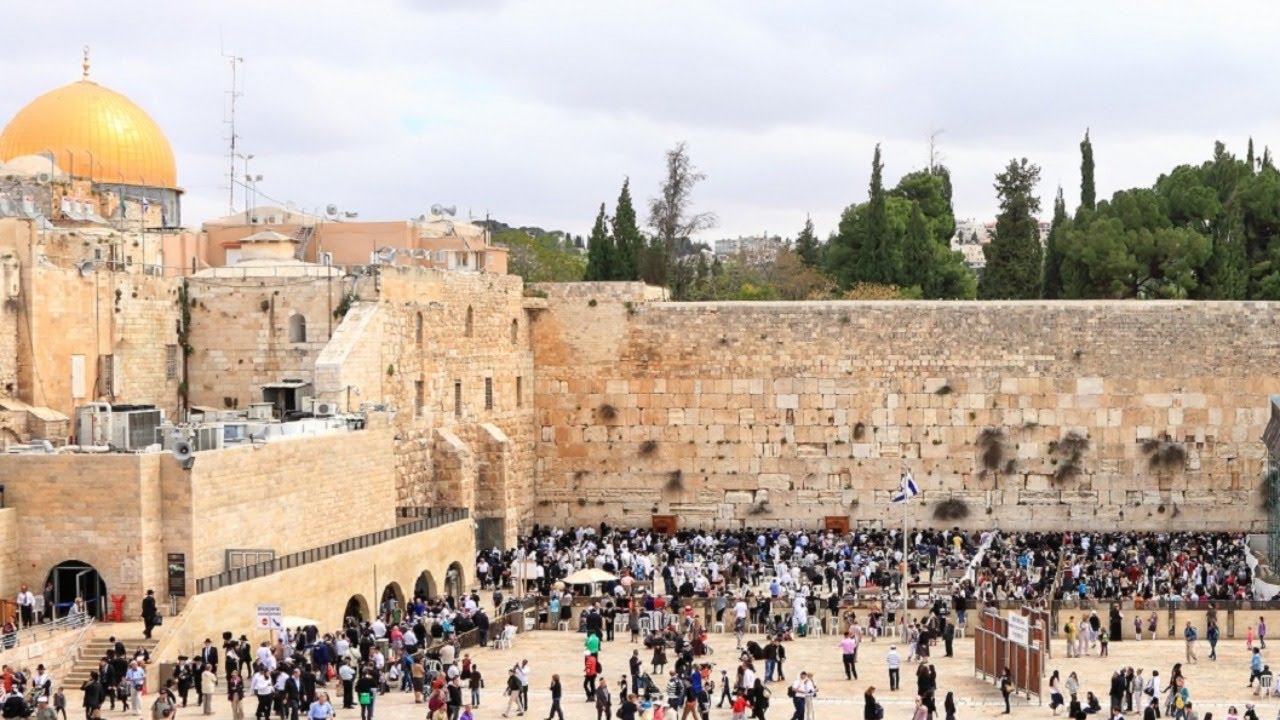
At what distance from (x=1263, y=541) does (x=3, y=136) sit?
27413mm

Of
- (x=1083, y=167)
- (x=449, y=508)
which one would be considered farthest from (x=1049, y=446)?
(x=1083, y=167)

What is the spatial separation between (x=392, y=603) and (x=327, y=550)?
139 cm

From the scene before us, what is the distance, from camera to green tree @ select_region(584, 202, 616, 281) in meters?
47.8

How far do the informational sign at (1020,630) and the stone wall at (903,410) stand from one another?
14983 millimetres

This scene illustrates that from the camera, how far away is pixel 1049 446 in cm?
3991

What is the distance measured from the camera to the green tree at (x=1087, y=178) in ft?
176

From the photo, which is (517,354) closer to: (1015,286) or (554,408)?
(554,408)

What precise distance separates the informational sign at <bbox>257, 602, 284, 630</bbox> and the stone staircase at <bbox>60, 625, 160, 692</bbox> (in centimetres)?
129

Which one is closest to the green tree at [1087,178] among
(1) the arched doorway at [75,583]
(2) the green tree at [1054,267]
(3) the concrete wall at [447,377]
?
(2) the green tree at [1054,267]

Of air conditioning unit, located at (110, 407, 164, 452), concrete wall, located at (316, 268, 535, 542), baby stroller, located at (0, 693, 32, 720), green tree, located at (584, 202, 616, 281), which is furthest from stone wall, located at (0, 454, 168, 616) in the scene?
green tree, located at (584, 202, 616, 281)

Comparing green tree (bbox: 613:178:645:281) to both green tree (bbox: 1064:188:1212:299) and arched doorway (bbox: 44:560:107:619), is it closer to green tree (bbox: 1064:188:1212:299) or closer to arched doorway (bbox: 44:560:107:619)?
green tree (bbox: 1064:188:1212:299)

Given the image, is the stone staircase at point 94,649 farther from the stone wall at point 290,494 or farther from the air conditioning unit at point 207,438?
the air conditioning unit at point 207,438

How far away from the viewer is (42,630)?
2456 centimetres

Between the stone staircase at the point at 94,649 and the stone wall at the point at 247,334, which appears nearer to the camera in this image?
the stone staircase at the point at 94,649
